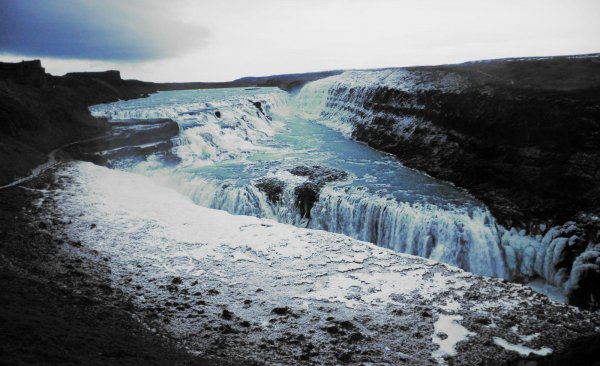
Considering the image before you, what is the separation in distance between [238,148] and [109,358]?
18.1m

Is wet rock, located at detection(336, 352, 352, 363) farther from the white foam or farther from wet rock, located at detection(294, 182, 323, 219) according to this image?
wet rock, located at detection(294, 182, 323, 219)

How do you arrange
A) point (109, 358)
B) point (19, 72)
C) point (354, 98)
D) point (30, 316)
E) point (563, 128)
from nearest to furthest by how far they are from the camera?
point (109, 358), point (30, 316), point (563, 128), point (19, 72), point (354, 98)

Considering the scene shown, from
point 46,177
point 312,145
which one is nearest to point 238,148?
point 312,145

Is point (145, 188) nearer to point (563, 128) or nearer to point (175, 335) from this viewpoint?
point (175, 335)

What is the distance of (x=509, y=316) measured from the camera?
7023 mm

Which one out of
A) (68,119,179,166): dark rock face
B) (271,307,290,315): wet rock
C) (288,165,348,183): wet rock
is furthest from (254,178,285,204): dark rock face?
(68,119,179,166): dark rock face

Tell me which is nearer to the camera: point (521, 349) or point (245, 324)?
point (521, 349)

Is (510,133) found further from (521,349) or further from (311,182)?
(521,349)

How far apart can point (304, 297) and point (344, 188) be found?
20.6 ft

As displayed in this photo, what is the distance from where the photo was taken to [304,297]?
7645 millimetres

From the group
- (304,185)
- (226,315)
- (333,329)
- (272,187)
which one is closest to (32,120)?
(272,187)

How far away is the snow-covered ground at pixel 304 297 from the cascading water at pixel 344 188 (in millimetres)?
1453

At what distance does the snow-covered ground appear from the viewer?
6.16 m

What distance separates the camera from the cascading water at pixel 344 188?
10320 millimetres
